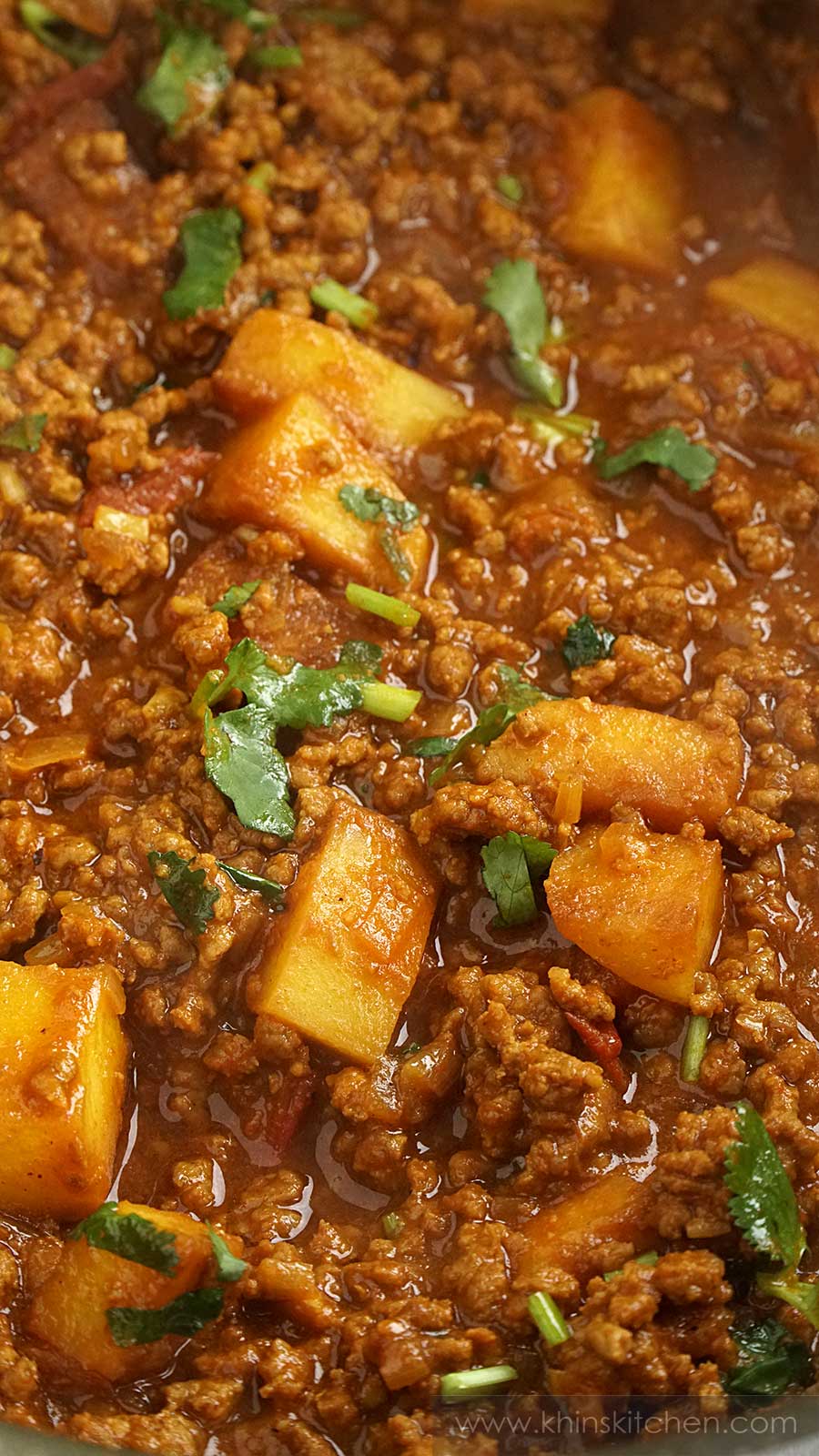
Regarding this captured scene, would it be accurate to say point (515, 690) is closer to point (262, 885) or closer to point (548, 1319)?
point (262, 885)

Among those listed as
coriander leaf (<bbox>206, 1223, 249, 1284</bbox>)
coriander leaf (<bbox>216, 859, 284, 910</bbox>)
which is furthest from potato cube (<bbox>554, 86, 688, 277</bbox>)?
coriander leaf (<bbox>206, 1223, 249, 1284</bbox>)

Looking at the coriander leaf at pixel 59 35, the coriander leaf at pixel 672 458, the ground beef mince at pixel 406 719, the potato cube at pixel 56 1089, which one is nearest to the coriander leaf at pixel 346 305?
the ground beef mince at pixel 406 719

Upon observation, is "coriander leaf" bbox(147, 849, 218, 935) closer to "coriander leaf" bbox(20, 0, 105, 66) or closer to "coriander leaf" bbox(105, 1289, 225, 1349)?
"coriander leaf" bbox(105, 1289, 225, 1349)

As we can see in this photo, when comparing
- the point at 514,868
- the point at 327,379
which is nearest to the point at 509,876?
the point at 514,868

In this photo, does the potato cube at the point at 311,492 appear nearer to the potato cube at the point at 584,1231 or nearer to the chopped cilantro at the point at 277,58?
the chopped cilantro at the point at 277,58

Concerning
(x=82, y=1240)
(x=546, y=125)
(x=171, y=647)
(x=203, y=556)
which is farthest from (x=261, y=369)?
(x=82, y=1240)

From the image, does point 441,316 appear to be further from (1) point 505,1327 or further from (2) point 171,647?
(1) point 505,1327
